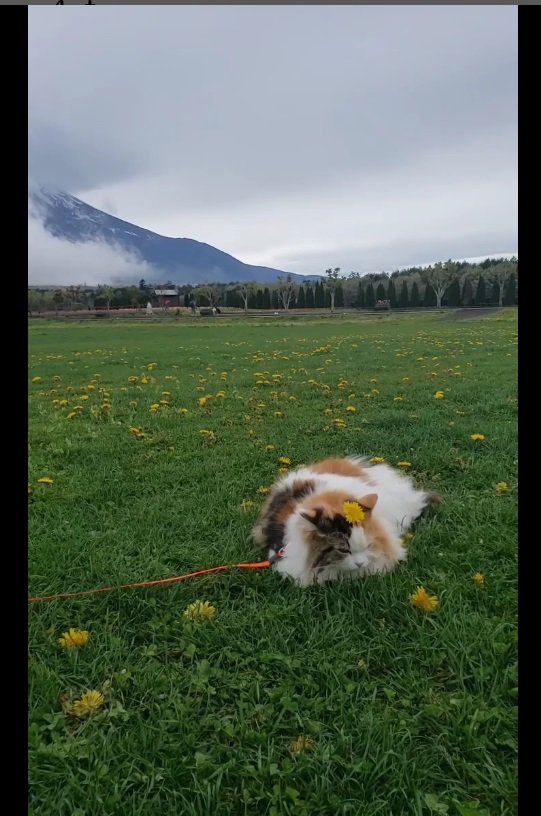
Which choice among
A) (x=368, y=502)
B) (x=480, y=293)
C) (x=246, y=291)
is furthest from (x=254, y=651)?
(x=480, y=293)

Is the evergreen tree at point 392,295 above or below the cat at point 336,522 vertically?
above

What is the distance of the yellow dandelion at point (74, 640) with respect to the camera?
1.66 meters

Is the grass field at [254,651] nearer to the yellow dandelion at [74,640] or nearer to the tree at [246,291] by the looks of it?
the yellow dandelion at [74,640]

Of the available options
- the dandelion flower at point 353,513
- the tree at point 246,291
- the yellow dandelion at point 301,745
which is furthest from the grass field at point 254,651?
the tree at point 246,291

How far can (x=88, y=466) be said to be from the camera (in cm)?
346

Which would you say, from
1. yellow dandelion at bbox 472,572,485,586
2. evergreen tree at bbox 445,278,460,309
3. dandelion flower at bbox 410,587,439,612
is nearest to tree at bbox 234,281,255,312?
evergreen tree at bbox 445,278,460,309

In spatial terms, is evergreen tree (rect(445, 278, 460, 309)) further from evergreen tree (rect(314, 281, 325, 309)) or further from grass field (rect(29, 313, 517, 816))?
grass field (rect(29, 313, 517, 816))

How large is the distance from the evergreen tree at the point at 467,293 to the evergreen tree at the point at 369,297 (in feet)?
12.4

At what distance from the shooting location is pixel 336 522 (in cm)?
195

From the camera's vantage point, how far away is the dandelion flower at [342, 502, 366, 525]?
6.29 ft
